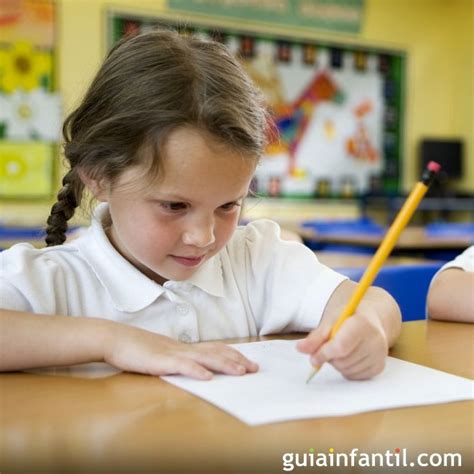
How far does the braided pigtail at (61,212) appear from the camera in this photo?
1107 mm

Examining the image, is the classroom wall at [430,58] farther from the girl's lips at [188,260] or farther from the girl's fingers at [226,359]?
the girl's fingers at [226,359]

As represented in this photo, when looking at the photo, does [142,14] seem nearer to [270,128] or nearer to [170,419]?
[270,128]

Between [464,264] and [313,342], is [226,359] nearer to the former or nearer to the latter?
[313,342]

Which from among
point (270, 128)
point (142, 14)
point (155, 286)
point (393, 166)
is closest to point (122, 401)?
point (155, 286)

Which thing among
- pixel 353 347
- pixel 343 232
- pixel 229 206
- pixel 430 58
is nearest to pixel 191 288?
pixel 229 206

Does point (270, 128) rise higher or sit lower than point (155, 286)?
higher

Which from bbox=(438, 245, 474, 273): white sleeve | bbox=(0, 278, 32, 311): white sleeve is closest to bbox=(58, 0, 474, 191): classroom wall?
bbox=(438, 245, 474, 273): white sleeve

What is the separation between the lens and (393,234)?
628 mm

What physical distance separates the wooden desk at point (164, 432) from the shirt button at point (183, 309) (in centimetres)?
32

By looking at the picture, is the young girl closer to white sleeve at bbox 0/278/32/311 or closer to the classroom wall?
white sleeve at bbox 0/278/32/311

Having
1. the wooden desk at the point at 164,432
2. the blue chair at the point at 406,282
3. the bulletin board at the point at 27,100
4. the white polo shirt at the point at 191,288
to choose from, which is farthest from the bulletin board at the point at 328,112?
the wooden desk at the point at 164,432

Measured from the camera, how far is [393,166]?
6.63 meters

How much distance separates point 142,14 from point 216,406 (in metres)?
5.13

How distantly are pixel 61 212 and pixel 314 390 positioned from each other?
0.62 meters
